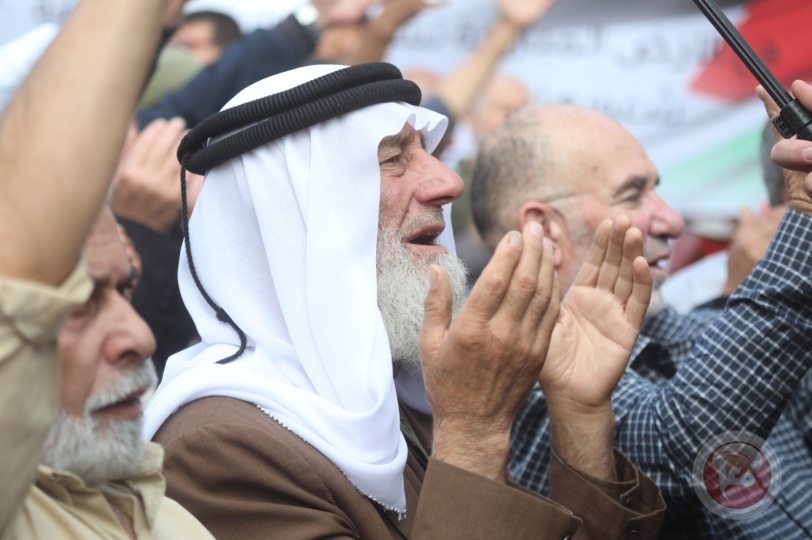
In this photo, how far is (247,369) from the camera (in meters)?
2.58

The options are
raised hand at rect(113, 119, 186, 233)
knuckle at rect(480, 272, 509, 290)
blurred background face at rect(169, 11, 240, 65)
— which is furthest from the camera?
blurred background face at rect(169, 11, 240, 65)

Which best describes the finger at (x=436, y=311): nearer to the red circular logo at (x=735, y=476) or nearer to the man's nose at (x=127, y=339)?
the man's nose at (x=127, y=339)

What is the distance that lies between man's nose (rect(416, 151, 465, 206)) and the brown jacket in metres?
0.87

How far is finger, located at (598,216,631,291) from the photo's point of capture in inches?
110

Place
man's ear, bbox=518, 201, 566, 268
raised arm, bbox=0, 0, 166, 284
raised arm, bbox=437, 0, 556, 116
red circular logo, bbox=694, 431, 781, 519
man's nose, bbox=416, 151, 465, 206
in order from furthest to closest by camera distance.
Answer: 1. raised arm, bbox=437, 0, 556, 116
2. man's ear, bbox=518, 201, 566, 268
3. man's nose, bbox=416, 151, 465, 206
4. red circular logo, bbox=694, 431, 781, 519
5. raised arm, bbox=0, 0, 166, 284

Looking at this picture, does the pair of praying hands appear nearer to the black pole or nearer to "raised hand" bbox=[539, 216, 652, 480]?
"raised hand" bbox=[539, 216, 652, 480]

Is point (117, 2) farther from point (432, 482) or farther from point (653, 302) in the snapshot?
point (653, 302)

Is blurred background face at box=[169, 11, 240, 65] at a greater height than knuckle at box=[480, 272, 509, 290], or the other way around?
knuckle at box=[480, 272, 509, 290]

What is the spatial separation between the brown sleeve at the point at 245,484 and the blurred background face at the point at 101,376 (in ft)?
1.74

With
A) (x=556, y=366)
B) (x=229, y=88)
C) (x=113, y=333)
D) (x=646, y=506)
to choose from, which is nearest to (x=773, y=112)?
(x=556, y=366)

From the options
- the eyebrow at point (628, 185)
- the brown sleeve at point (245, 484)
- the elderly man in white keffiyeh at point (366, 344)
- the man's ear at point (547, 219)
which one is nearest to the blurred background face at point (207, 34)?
the man's ear at point (547, 219)

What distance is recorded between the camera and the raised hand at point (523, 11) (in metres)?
5.74

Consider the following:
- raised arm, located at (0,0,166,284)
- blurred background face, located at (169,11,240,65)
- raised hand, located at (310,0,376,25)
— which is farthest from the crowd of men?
blurred background face, located at (169,11,240,65)

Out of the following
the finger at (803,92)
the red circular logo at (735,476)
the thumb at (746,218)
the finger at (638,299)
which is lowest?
the red circular logo at (735,476)
